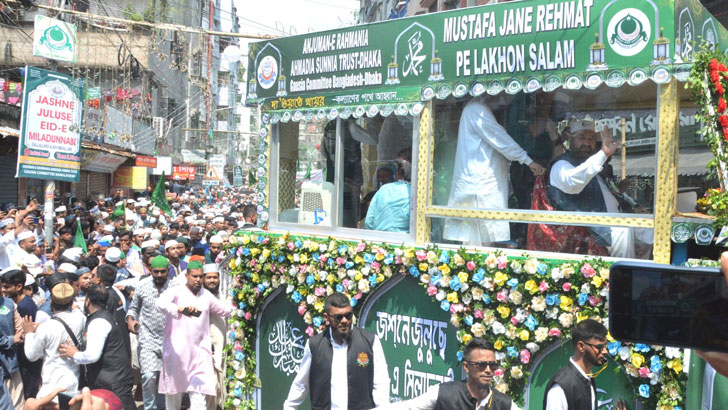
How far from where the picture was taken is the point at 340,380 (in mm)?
5141

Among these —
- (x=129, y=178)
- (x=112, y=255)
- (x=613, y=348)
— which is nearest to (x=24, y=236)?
(x=112, y=255)

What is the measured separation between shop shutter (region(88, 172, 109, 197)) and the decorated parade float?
2305 cm

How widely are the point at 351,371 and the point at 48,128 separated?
26.1 feet

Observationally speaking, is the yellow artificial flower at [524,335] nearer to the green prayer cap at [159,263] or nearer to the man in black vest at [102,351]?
the man in black vest at [102,351]

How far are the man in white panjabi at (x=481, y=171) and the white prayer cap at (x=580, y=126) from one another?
43cm

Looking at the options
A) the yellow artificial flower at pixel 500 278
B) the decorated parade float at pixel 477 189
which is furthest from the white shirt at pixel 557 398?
the yellow artificial flower at pixel 500 278

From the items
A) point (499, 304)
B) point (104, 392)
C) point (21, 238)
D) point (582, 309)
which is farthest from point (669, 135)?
point (21, 238)

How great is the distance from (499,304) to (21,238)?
7.35m

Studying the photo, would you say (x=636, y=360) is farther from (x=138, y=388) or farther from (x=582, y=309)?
(x=138, y=388)

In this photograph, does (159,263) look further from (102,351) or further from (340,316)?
(340,316)

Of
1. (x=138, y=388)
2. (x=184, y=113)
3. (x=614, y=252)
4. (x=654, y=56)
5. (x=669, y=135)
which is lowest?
(x=138, y=388)

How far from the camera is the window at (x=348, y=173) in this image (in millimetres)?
6961

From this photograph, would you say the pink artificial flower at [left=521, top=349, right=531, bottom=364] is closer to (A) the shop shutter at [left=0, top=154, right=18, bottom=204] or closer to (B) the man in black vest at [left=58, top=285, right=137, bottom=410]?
(B) the man in black vest at [left=58, top=285, right=137, bottom=410]

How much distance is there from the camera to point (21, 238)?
33.3 feet
